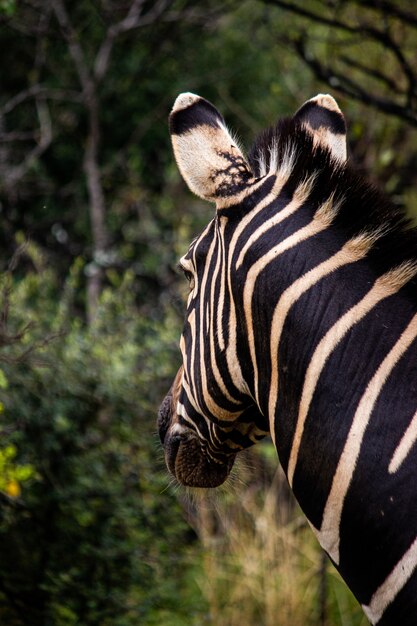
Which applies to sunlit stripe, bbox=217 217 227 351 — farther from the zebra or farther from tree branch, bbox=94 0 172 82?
tree branch, bbox=94 0 172 82

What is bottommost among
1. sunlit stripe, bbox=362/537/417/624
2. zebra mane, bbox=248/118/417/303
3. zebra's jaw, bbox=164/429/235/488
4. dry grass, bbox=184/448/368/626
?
dry grass, bbox=184/448/368/626

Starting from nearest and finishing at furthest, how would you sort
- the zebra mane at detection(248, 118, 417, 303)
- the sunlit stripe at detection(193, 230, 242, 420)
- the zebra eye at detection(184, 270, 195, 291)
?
1. the zebra mane at detection(248, 118, 417, 303)
2. the sunlit stripe at detection(193, 230, 242, 420)
3. the zebra eye at detection(184, 270, 195, 291)

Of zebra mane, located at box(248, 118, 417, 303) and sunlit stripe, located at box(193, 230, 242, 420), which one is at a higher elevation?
zebra mane, located at box(248, 118, 417, 303)

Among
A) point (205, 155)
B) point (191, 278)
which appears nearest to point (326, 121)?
point (205, 155)

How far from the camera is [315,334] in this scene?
2.36 meters

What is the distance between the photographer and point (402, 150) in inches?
387

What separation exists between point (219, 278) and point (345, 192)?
1.61 ft

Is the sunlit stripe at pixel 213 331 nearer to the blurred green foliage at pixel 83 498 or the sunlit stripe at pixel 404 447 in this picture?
the sunlit stripe at pixel 404 447

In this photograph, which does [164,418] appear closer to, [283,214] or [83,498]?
[283,214]

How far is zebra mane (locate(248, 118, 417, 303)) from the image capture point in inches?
92.5

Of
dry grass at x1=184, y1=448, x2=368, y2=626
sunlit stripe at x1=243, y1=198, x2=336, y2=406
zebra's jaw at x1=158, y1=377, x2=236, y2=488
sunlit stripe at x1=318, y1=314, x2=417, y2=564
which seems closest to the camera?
sunlit stripe at x1=318, y1=314, x2=417, y2=564

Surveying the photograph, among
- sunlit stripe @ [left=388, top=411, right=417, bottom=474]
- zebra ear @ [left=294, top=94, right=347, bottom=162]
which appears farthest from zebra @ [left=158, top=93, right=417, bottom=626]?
zebra ear @ [left=294, top=94, right=347, bottom=162]

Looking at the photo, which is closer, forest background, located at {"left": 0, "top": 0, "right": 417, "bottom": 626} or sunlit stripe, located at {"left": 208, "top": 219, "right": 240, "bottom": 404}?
sunlit stripe, located at {"left": 208, "top": 219, "right": 240, "bottom": 404}

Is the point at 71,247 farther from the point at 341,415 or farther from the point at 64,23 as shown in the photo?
the point at 341,415
